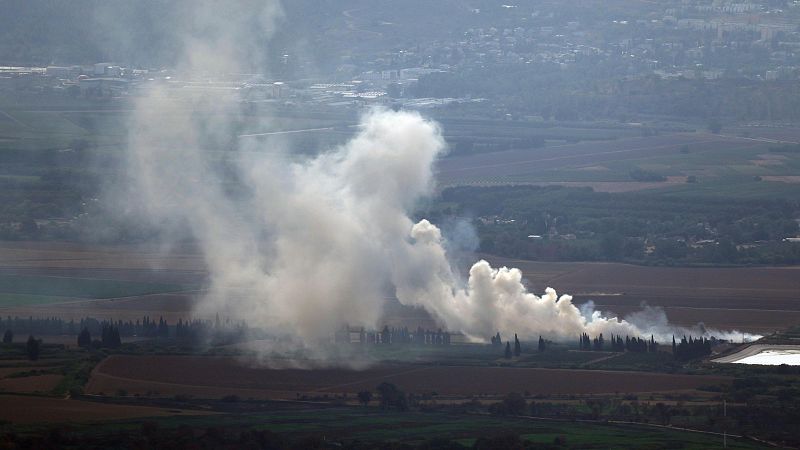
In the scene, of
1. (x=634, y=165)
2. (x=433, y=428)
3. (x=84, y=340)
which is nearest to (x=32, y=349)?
(x=84, y=340)

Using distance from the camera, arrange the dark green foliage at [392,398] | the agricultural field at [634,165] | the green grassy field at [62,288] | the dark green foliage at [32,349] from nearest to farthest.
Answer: the dark green foliage at [392,398] → the dark green foliage at [32,349] → the green grassy field at [62,288] → the agricultural field at [634,165]

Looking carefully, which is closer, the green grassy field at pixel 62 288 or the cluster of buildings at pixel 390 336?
the cluster of buildings at pixel 390 336

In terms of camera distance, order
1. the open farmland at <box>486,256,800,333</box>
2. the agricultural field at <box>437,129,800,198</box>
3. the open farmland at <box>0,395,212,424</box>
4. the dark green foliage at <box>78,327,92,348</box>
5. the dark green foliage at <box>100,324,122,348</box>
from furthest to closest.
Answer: the agricultural field at <box>437,129,800,198</box> → the open farmland at <box>486,256,800,333</box> → the dark green foliage at <box>100,324,122,348</box> → the dark green foliage at <box>78,327,92,348</box> → the open farmland at <box>0,395,212,424</box>

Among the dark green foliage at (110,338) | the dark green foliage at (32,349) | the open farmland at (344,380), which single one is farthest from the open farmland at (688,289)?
the dark green foliage at (32,349)

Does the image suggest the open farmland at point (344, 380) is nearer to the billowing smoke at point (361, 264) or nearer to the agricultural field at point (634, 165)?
the billowing smoke at point (361, 264)

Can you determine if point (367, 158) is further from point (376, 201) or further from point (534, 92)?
point (534, 92)

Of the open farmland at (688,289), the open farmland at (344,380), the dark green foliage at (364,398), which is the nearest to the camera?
the dark green foliage at (364,398)

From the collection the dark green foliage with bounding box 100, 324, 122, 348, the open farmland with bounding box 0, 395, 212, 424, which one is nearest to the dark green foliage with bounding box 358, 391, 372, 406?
the open farmland with bounding box 0, 395, 212, 424

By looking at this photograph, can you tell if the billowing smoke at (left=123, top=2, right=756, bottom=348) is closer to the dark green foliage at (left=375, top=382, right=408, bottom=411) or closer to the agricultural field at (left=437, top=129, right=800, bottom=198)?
the dark green foliage at (left=375, top=382, right=408, bottom=411)
